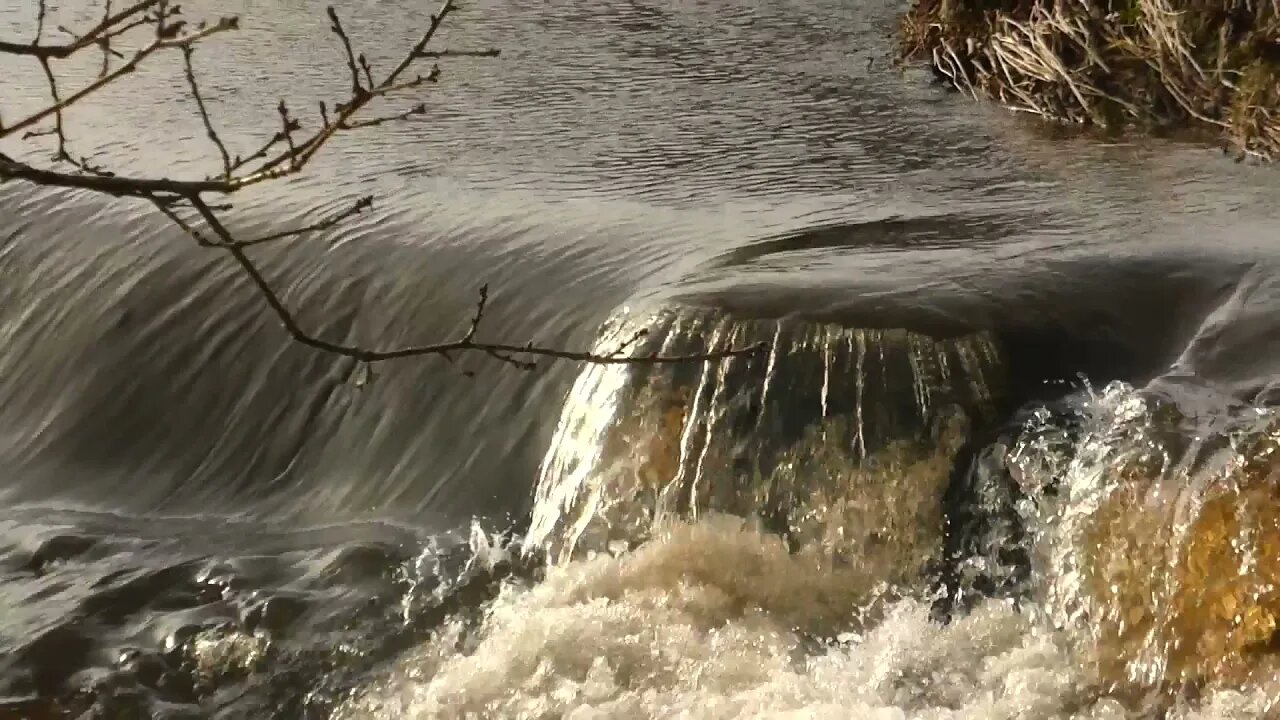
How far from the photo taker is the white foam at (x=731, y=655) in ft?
12.5

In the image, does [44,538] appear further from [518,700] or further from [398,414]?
[518,700]

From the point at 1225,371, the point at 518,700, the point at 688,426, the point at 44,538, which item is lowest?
the point at 44,538

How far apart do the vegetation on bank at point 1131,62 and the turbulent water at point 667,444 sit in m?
0.32

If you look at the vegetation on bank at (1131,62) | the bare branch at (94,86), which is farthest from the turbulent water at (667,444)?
the bare branch at (94,86)

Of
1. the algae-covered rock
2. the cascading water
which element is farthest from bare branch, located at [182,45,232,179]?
the algae-covered rock

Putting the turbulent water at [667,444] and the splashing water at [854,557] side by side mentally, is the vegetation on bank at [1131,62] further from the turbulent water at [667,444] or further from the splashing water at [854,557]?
the splashing water at [854,557]

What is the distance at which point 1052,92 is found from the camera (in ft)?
26.0

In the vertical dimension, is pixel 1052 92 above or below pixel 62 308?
above

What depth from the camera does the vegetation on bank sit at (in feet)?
22.7

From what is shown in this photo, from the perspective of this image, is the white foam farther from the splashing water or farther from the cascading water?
the cascading water

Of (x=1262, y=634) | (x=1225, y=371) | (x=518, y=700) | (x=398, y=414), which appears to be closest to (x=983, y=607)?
(x=1262, y=634)

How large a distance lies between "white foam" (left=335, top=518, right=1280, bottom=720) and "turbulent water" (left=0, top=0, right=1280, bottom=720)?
1 centimetres

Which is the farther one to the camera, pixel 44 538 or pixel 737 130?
pixel 737 130

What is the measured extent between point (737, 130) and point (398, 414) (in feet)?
9.72
